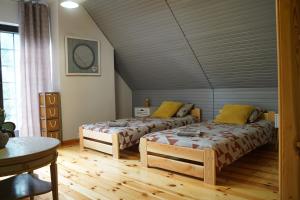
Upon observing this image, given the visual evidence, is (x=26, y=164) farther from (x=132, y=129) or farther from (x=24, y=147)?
(x=132, y=129)

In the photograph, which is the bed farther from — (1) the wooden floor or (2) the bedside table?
(2) the bedside table

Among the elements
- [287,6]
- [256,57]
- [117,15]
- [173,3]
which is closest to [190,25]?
[173,3]

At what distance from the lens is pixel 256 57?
3475 millimetres

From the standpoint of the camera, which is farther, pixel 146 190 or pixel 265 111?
pixel 265 111

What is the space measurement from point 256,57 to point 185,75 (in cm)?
130

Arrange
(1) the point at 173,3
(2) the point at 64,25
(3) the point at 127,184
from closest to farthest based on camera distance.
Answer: (3) the point at 127,184 < (1) the point at 173,3 < (2) the point at 64,25

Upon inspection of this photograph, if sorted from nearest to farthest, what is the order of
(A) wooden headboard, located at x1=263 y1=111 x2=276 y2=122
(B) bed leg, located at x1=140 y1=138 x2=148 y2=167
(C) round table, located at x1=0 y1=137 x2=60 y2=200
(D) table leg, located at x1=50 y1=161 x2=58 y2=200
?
(C) round table, located at x1=0 y1=137 x2=60 y2=200, (D) table leg, located at x1=50 y1=161 x2=58 y2=200, (B) bed leg, located at x1=140 y1=138 x2=148 y2=167, (A) wooden headboard, located at x1=263 y1=111 x2=276 y2=122

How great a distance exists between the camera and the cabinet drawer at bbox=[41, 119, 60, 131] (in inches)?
158

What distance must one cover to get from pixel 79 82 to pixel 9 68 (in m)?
1.09

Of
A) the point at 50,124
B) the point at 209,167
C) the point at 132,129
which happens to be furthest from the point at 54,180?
the point at 50,124

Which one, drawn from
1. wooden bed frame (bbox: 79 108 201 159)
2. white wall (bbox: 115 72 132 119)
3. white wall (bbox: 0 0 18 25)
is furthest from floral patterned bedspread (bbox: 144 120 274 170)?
white wall (bbox: 0 0 18 25)

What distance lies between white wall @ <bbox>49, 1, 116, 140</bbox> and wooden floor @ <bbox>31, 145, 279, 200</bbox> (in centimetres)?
117

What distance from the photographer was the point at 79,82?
4426 millimetres

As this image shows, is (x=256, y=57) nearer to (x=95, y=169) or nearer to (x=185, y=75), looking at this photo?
(x=185, y=75)
